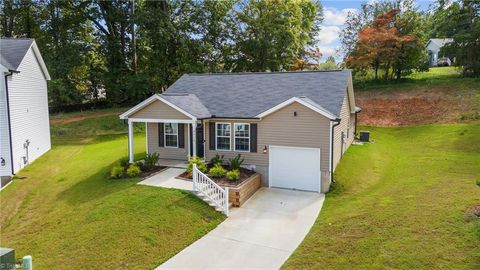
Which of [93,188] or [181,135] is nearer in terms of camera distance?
[93,188]

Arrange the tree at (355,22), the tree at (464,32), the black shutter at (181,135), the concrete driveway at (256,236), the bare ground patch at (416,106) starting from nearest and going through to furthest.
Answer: the concrete driveway at (256,236), the black shutter at (181,135), the bare ground patch at (416,106), the tree at (464,32), the tree at (355,22)

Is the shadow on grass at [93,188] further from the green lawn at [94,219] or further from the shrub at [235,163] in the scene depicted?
the shrub at [235,163]

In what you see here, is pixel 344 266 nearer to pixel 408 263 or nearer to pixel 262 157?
pixel 408 263

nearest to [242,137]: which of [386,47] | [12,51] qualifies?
[12,51]

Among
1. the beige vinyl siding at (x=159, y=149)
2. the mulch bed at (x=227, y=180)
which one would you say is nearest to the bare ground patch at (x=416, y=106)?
the mulch bed at (x=227, y=180)

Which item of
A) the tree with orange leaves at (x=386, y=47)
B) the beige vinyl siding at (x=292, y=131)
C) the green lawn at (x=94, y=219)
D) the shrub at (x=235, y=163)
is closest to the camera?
the green lawn at (x=94, y=219)

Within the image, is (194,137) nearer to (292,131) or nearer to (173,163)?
(173,163)
